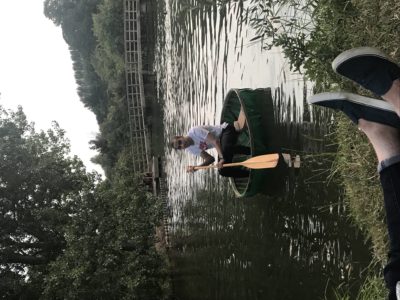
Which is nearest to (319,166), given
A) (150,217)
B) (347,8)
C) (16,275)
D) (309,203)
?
(309,203)

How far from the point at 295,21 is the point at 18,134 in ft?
38.0

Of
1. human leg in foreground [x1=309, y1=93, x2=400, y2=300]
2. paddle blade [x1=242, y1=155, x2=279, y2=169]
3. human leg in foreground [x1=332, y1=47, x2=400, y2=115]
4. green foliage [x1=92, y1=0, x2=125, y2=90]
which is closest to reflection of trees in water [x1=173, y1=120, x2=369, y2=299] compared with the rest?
paddle blade [x1=242, y1=155, x2=279, y2=169]

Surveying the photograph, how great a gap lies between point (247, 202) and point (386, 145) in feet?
18.0

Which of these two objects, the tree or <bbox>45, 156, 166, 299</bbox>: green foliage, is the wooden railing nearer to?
the tree

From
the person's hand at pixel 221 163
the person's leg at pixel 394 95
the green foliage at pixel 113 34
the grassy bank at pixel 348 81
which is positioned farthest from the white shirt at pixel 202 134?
the green foliage at pixel 113 34

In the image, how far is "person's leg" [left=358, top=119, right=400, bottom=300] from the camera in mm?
2781

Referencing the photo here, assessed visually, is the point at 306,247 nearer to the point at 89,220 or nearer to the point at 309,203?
the point at 309,203

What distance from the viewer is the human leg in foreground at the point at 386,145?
281cm

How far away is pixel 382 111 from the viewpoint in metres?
3.30

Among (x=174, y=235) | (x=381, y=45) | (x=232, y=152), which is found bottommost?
(x=174, y=235)

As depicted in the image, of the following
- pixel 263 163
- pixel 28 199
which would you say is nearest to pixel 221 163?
pixel 263 163

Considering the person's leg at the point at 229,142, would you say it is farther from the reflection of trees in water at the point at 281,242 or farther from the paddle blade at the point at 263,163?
the reflection of trees in water at the point at 281,242

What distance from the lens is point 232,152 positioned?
7.32 metres

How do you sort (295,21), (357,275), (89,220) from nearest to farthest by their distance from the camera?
1. (357,275)
2. (295,21)
3. (89,220)
